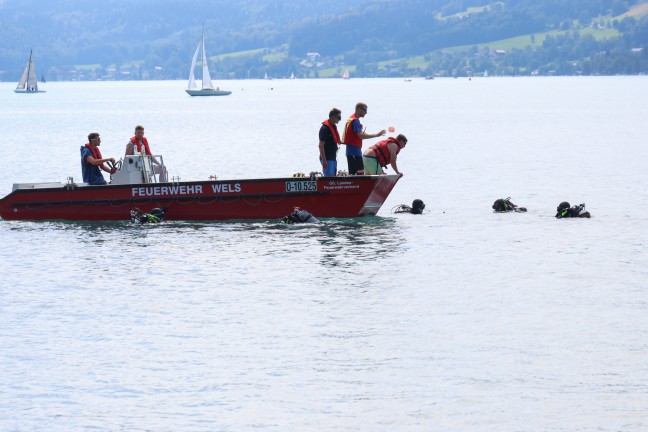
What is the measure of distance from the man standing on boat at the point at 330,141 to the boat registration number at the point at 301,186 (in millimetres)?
502

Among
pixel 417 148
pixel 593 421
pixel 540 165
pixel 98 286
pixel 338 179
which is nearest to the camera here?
pixel 593 421

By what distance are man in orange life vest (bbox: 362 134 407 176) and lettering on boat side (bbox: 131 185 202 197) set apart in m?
4.08

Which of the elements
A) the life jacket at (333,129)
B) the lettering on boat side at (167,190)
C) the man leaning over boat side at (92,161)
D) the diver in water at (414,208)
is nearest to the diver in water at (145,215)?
the lettering on boat side at (167,190)

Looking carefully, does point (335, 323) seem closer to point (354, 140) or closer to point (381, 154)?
point (354, 140)

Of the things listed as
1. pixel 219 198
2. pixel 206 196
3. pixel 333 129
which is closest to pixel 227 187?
pixel 219 198

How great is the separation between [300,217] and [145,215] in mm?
3749

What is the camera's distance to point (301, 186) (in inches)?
1081

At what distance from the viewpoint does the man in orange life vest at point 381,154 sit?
90.8 feet

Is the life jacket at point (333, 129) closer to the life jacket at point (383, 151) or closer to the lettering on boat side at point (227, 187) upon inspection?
the life jacket at point (383, 151)

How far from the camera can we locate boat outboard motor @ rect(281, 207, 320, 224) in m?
27.7

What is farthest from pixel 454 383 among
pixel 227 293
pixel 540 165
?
pixel 540 165

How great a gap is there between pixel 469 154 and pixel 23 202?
37.4 metres

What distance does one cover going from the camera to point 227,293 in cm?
2061

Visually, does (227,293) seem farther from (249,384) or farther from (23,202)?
(23,202)
